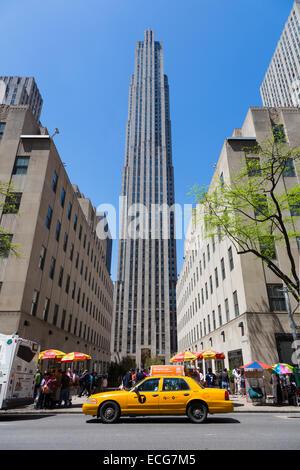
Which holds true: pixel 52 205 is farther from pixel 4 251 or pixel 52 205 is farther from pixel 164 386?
pixel 164 386

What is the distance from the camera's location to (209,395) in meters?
9.80

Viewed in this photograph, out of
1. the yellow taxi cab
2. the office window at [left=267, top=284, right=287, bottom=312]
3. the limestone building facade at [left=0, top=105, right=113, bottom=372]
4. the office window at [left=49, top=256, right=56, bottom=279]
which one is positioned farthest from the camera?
the office window at [left=49, top=256, right=56, bottom=279]

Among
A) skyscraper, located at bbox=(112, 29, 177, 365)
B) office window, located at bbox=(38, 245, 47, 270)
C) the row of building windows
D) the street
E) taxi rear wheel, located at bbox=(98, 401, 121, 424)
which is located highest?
skyscraper, located at bbox=(112, 29, 177, 365)

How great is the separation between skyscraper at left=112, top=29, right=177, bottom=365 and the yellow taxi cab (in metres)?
97.8

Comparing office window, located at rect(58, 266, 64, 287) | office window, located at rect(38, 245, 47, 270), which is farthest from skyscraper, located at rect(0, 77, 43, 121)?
office window, located at rect(38, 245, 47, 270)

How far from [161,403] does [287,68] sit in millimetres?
136665

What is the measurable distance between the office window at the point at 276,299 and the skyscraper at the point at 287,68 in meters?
94.7

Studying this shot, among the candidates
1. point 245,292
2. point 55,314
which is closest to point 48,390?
point 55,314

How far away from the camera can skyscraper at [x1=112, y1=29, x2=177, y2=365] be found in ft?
351

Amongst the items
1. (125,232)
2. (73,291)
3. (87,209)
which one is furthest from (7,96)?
(73,291)

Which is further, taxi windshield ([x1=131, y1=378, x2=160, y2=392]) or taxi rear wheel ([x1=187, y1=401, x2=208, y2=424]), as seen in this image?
taxi windshield ([x1=131, y1=378, x2=160, y2=392])

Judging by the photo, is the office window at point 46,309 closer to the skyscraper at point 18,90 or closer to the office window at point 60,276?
the office window at point 60,276

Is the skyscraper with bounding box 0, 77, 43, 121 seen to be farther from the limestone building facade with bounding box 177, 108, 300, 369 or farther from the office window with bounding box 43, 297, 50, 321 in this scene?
the office window with bounding box 43, 297, 50, 321
